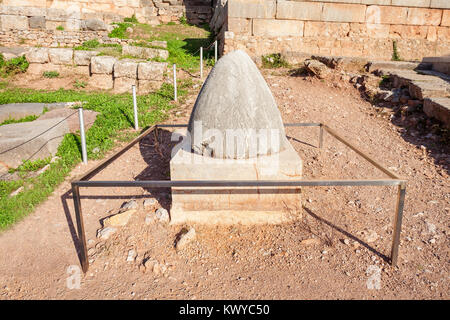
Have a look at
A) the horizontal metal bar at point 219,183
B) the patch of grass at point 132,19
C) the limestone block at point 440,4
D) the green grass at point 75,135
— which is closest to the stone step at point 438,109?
the horizontal metal bar at point 219,183

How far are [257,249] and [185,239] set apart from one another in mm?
698

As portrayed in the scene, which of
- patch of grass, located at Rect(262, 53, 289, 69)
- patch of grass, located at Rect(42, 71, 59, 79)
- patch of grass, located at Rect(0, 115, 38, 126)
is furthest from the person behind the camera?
patch of grass, located at Rect(42, 71, 59, 79)

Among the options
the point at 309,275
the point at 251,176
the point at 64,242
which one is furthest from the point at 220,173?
the point at 64,242

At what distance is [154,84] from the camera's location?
845 centimetres

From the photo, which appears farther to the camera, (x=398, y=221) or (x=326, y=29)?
(x=326, y=29)

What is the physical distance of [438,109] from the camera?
5.38 m

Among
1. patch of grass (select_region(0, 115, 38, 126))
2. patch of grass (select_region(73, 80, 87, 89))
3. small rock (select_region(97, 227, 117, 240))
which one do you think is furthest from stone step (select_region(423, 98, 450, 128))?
patch of grass (select_region(73, 80, 87, 89))

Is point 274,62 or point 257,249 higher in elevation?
point 274,62

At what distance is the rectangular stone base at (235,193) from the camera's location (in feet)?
10.2

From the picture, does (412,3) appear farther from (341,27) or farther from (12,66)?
(12,66)

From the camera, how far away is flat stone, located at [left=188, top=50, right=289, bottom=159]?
3.12 meters

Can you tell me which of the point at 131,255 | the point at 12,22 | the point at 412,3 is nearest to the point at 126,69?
the point at 131,255

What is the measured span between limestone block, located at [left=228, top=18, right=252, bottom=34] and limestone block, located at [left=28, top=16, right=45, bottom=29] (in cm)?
852

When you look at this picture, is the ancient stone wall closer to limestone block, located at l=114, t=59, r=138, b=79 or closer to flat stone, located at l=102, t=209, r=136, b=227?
limestone block, located at l=114, t=59, r=138, b=79
